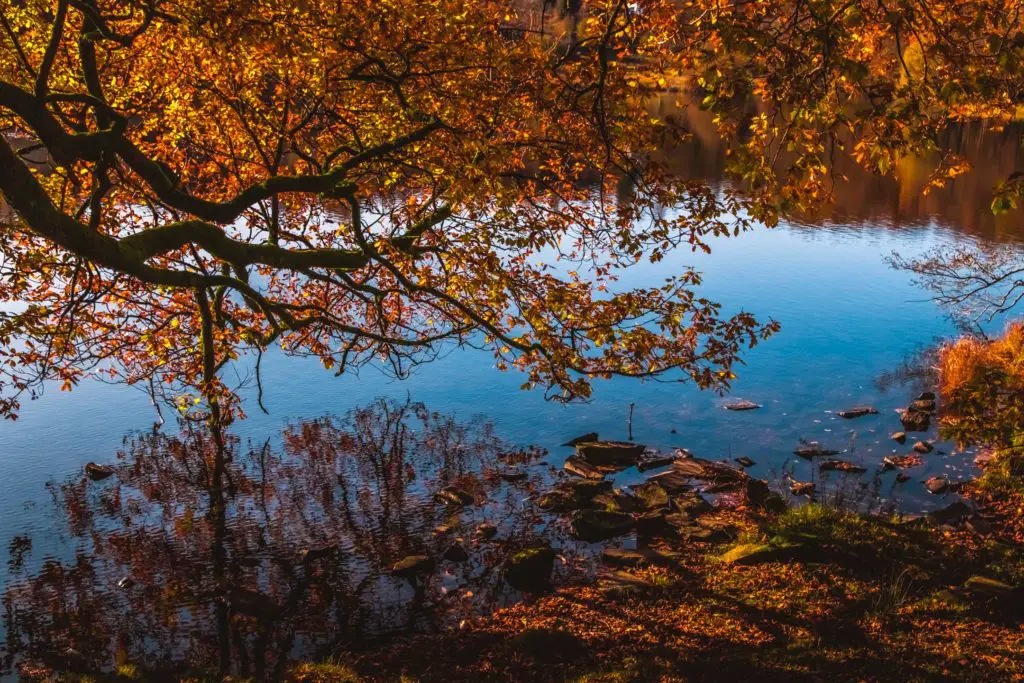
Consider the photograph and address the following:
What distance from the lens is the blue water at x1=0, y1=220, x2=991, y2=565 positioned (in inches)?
794

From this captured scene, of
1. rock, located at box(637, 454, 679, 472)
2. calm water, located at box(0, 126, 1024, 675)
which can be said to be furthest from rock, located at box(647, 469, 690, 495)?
calm water, located at box(0, 126, 1024, 675)

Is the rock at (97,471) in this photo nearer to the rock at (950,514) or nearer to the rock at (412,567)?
the rock at (412,567)

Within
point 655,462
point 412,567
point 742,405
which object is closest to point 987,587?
point 655,462

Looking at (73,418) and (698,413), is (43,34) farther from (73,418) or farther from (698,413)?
(698,413)

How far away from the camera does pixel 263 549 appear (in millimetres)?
15891

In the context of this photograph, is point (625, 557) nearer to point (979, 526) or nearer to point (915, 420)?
point (979, 526)

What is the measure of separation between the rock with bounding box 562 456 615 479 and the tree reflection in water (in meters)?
0.92

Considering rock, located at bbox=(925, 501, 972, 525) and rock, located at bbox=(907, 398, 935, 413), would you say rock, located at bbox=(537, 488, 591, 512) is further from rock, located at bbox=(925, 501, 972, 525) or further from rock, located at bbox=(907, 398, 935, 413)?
rock, located at bbox=(907, 398, 935, 413)

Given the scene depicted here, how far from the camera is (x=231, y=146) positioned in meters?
18.4

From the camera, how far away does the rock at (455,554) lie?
15.2 m

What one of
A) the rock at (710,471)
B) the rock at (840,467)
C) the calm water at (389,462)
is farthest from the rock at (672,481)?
the rock at (840,467)

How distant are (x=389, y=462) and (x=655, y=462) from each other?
6.87 metres

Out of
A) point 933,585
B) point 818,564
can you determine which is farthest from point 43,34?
point 933,585

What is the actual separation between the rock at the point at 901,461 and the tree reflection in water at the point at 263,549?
860cm
